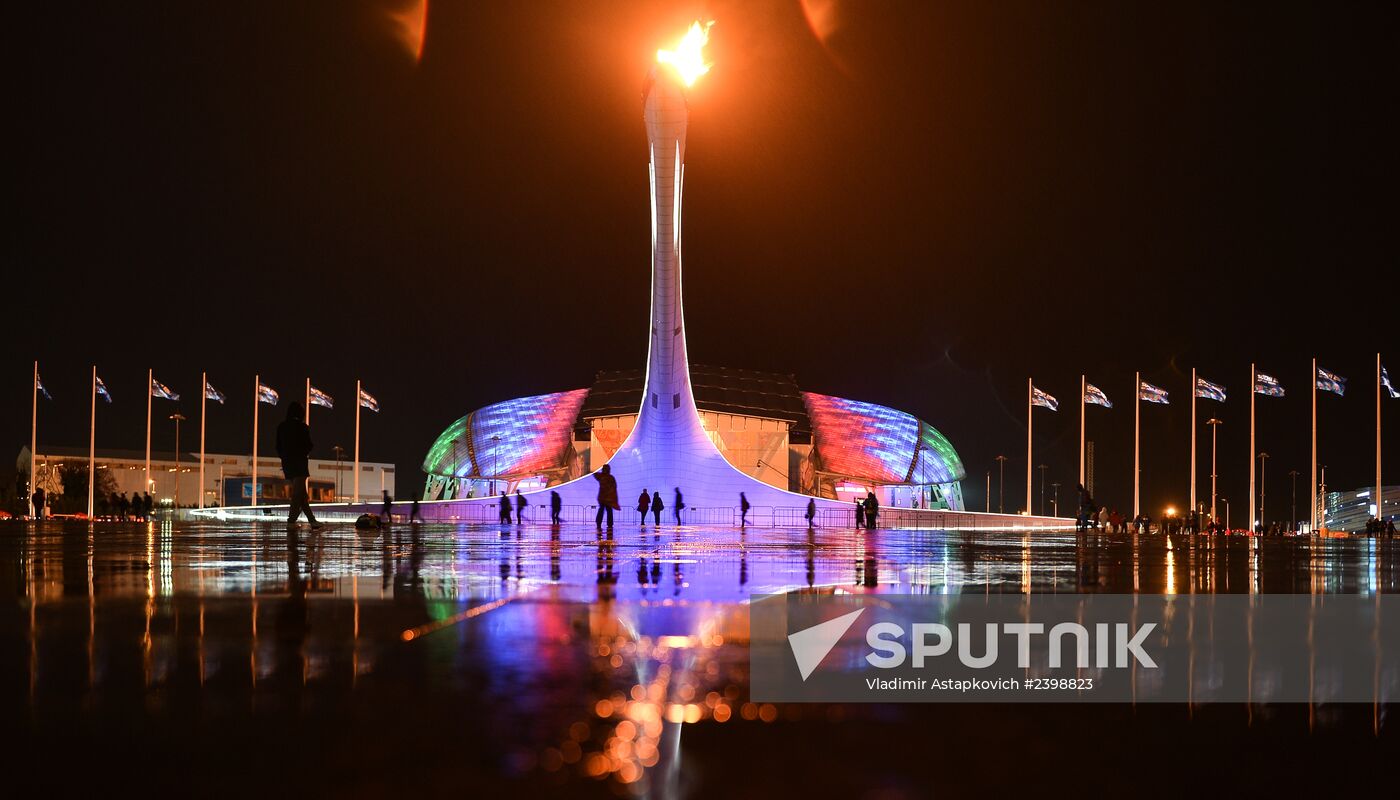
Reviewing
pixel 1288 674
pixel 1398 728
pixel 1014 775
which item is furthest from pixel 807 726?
pixel 1288 674

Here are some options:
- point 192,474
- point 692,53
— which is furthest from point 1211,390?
point 192,474

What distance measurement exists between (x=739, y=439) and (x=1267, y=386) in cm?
3775

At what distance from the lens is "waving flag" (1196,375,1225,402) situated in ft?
157

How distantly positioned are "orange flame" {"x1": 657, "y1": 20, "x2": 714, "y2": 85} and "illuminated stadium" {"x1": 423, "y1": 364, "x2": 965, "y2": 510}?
2056 inches

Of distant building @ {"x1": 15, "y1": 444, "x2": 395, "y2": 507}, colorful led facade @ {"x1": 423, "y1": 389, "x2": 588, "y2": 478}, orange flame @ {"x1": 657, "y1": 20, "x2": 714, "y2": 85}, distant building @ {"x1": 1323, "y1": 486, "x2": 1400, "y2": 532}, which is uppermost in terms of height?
orange flame @ {"x1": 657, "y1": 20, "x2": 714, "y2": 85}

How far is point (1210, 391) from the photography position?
48.5 m

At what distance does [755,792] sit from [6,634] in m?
2.81

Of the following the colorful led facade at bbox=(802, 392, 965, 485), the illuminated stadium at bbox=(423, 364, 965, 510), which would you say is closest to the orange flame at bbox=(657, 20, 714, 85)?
the illuminated stadium at bbox=(423, 364, 965, 510)

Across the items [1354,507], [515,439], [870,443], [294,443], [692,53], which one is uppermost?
[692,53]

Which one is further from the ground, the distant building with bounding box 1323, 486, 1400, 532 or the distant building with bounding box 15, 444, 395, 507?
the distant building with bounding box 15, 444, 395, 507

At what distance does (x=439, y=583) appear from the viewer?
6148 millimetres

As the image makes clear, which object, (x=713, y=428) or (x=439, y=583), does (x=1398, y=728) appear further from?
(x=713, y=428)

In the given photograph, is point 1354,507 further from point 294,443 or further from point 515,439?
point 294,443

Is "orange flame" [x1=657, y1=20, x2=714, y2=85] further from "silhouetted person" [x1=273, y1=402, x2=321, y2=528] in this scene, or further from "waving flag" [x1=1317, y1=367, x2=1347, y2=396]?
Result: "waving flag" [x1=1317, y1=367, x2=1347, y2=396]
